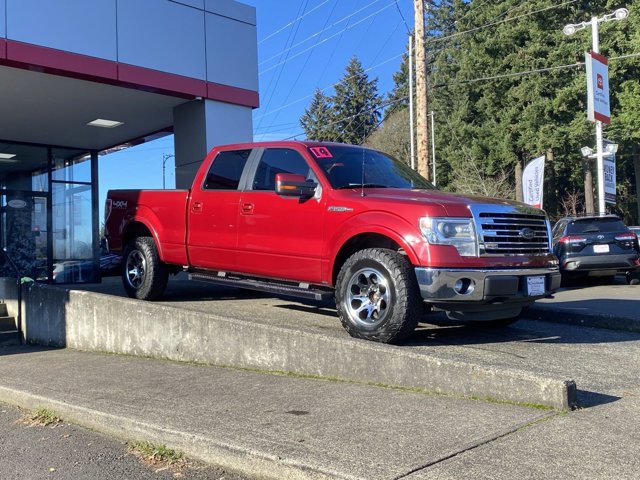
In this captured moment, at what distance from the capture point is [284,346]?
19.4ft

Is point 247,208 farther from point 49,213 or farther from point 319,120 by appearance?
point 319,120

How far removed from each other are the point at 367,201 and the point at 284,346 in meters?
1.62

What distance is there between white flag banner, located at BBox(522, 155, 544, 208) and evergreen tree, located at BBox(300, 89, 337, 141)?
4838 centimetres

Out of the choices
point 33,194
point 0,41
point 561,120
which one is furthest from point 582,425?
point 561,120

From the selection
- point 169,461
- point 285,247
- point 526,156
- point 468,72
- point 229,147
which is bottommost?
point 169,461

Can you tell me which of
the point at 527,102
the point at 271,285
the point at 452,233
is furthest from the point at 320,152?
the point at 527,102

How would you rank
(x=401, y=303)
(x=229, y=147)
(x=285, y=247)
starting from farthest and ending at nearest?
(x=229, y=147) → (x=285, y=247) → (x=401, y=303)

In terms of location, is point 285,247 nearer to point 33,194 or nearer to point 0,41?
point 0,41

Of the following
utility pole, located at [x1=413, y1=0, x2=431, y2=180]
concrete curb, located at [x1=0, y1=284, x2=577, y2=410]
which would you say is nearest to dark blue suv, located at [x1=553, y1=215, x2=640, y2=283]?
utility pole, located at [x1=413, y1=0, x2=431, y2=180]

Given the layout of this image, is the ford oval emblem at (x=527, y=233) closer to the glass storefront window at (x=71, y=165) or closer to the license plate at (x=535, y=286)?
the license plate at (x=535, y=286)

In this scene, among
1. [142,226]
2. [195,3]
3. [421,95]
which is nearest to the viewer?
[142,226]

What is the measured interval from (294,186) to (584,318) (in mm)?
4297

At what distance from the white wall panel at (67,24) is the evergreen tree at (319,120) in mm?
53641

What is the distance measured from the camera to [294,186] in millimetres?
6016
